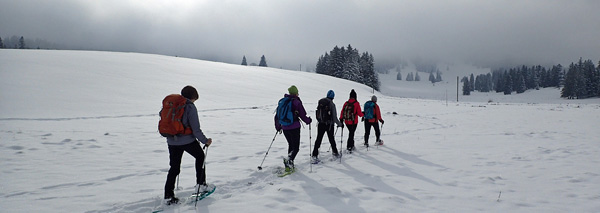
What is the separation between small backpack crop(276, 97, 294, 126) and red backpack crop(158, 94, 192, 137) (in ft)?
8.33

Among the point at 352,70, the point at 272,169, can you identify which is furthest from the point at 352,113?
the point at 352,70

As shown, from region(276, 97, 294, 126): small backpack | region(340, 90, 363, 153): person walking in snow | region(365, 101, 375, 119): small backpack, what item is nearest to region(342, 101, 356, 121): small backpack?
region(340, 90, 363, 153): person walking in snow

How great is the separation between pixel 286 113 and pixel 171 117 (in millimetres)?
2722

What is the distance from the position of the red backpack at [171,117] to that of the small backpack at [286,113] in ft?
8.33

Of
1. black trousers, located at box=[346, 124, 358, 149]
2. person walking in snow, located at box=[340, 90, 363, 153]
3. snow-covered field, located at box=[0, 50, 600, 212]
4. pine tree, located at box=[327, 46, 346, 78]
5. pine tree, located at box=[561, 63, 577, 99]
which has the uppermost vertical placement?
pine tree, located at box=[327, 46, 346, 78]

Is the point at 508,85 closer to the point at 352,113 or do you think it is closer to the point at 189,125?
the point at 352,113

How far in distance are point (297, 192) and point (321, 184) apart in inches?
28.3

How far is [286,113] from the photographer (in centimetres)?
668

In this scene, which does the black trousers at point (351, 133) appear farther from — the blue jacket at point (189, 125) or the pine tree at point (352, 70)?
the pine tree at point (352, 70)

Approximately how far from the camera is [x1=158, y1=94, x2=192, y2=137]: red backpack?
4.59 metres

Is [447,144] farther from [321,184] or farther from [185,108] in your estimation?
[185,108]

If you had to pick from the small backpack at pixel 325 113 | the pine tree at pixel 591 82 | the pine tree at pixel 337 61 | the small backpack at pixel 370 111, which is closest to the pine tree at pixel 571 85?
the pine tree at pixel 591 82

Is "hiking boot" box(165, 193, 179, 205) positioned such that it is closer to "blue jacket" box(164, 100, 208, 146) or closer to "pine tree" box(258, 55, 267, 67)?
"blue jacket" box(164, 100, 208, 146)

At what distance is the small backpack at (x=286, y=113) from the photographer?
6.65 meters
